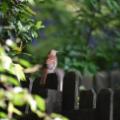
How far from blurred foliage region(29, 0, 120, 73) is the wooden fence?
183 centimetres

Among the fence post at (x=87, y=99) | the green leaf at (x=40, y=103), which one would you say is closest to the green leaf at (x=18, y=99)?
the green leaf at (x=40, y=103)

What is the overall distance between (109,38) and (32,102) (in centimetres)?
524

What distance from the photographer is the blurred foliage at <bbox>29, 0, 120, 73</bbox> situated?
542cm

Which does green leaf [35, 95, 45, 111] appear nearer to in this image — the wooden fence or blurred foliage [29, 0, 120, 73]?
the wooden fence

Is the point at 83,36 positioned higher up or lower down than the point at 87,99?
higher up

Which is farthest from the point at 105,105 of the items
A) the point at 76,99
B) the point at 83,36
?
the point at 83,36

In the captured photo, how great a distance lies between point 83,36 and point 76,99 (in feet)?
11.6

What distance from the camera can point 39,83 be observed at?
122 inches

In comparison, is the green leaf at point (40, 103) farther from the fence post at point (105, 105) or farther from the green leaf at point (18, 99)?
the fence post at point (105, 105)

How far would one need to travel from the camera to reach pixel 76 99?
9.83 ft

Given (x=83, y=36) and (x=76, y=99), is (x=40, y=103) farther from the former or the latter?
(x=83, y=36)

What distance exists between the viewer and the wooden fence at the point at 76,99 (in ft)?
8.96

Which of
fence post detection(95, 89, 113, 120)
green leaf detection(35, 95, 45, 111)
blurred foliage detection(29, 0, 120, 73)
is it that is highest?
blurred foliage detection(29, 0, 120, 73)

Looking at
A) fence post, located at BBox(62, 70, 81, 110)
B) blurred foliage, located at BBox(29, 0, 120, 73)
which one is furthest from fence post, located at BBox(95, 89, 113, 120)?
blurred foliage, located at BBox(29, 0, 120, 73)
